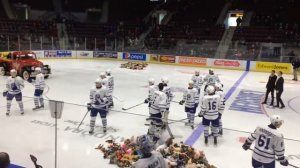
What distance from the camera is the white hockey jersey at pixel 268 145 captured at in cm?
522

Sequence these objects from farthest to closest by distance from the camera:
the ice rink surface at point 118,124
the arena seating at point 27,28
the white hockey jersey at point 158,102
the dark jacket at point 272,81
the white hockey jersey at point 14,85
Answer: the arena seating at point 27,28
the dark jacket at point 272,81
the white hockey jersey at point 14,85
the white hockey jersey at point 158,102
the ice rink surface at point 118,124

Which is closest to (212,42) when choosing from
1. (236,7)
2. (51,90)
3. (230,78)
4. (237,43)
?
(237,43)

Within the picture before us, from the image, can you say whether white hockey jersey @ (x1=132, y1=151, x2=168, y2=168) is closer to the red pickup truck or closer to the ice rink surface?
the ice rink surface

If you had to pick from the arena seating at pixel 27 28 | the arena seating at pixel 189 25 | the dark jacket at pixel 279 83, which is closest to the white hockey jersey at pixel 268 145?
the dark jacket at pixel 279 83

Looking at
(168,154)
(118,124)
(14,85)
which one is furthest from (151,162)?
(14,85)

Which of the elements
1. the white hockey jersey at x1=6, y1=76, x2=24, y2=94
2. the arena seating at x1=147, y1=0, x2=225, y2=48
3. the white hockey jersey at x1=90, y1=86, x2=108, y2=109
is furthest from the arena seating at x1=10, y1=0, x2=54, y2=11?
the white hockey jersey at x1=90, y1=86, x2=108, y2=109

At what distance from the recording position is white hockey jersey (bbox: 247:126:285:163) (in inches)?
206

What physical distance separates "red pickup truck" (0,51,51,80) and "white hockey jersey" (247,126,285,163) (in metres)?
13.9

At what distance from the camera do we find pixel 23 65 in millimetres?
17703

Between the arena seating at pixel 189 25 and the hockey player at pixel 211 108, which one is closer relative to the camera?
the hockey player at pixel 211 108

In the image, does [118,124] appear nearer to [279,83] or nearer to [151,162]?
[151,162]

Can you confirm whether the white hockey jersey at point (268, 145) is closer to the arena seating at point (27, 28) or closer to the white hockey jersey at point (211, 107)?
the white hockey jersey at point (211, 107)

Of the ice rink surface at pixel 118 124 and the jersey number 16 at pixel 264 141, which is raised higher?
the jersey number 16 at pixel 264 141

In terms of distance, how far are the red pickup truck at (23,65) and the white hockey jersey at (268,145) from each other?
1395cm
